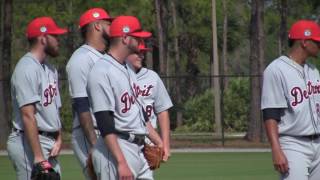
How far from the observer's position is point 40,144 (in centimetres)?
858

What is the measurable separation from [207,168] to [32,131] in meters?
12.2

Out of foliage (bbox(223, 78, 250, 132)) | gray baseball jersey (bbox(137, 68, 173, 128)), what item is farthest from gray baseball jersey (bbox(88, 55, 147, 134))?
foliage (bbox(223, 78, 250, 132))

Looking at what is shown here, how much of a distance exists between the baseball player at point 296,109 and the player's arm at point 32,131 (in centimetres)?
209

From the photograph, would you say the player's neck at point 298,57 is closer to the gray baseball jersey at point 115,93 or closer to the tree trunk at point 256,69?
the gray baseball jersey at point 115,93

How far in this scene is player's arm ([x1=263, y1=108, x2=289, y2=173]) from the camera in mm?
8617

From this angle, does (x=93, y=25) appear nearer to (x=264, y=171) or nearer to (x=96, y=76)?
(x=96, y=76)

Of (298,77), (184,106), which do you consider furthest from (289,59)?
(184,106)

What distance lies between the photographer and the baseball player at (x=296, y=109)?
8.76m

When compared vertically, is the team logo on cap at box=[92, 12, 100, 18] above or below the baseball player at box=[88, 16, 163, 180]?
above

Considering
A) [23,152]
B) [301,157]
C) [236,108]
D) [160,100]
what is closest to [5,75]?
[236,108]

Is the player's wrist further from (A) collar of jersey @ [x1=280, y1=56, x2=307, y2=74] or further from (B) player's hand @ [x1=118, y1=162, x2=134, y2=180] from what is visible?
(A) collar of jersey @ [x1=280, y1=56, x2=307, y2=74]

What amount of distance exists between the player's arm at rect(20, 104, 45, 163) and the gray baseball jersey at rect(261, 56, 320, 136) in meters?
2.12

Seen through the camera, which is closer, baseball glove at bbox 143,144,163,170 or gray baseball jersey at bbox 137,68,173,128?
baseball glove at bbox 143,144,163,170

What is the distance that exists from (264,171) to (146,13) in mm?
29903
